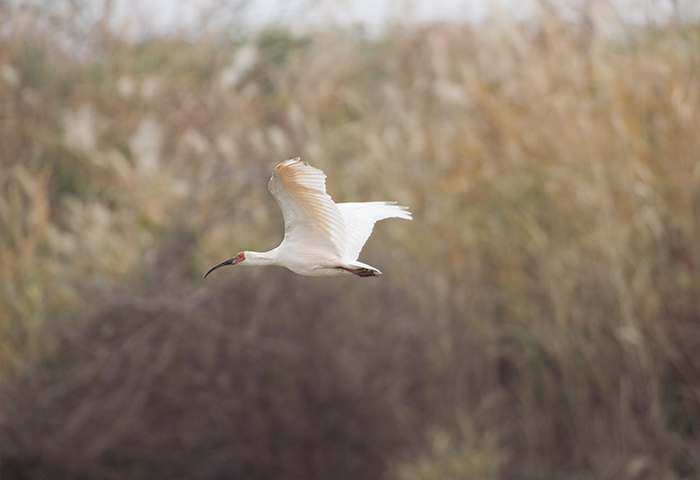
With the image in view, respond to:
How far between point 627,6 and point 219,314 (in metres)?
3.92

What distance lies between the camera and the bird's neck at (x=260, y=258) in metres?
1.92

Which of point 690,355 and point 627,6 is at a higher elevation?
point 627,6

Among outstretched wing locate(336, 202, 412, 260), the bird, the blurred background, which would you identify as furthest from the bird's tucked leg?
the blurred background

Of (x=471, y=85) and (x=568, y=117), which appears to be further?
(x=471, y=85)

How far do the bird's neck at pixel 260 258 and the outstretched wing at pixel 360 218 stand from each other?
0.18 metres

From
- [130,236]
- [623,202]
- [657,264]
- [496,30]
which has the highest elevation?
[496,30]

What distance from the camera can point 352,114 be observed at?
30.9 feet

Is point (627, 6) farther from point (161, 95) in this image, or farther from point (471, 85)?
point (161, 95)

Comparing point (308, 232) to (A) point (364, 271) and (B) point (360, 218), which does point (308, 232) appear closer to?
(A) point (364, 271)

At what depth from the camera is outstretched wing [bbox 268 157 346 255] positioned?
1.85 meters

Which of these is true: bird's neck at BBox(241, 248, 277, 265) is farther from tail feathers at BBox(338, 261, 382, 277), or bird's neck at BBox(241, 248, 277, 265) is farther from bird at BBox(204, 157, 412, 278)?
tail feathers at BBox(338, 261, 382, 277)

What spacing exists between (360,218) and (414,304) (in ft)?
14.1

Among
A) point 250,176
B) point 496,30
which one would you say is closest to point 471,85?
point 496,30

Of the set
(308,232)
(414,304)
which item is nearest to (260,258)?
(308,232)
